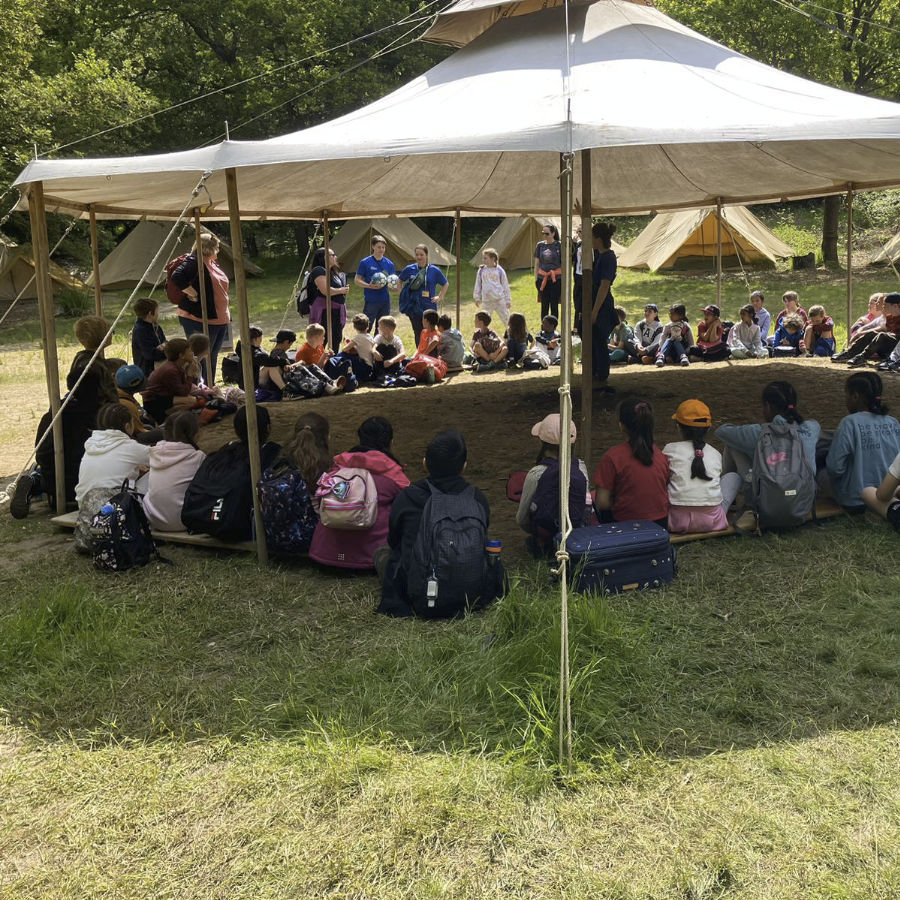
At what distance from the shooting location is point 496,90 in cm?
564

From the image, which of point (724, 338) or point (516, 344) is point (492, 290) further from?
point (724, 338)

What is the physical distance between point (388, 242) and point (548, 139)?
17.2 metres

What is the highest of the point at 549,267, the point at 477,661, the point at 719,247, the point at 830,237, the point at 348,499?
the point at 830,237

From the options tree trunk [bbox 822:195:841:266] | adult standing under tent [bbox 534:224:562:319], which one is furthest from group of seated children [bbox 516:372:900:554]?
tree trunk [bbox 822:195:841:266]

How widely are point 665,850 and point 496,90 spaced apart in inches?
172

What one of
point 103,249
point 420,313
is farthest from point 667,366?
point 103,249

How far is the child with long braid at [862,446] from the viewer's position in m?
5.29

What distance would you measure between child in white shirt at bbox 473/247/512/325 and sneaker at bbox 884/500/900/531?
7.99m

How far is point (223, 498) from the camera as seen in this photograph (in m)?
5.30

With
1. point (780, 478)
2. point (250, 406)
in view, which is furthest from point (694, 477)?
point (250, 406)

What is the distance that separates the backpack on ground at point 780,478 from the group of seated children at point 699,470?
0.16 feet

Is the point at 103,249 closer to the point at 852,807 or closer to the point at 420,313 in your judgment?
the point at 420,313

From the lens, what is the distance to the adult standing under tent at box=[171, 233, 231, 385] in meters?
9.70

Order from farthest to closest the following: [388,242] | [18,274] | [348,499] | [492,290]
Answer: [388,242] < [18,274] < [492,290] < [348,499]
